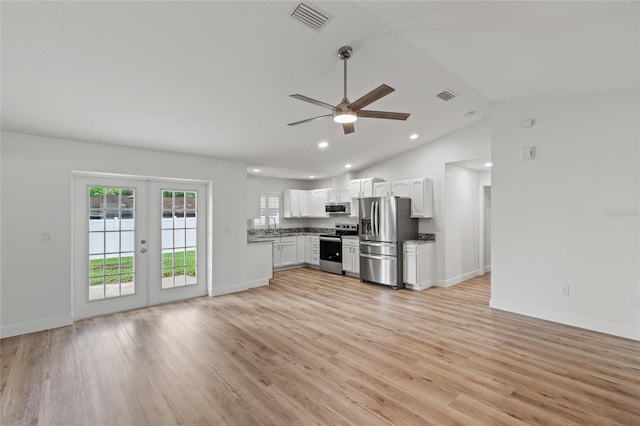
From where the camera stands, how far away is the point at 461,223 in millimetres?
6562

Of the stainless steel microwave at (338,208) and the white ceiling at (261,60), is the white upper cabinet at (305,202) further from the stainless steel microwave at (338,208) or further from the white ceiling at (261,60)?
the white ceiling at (261,60)

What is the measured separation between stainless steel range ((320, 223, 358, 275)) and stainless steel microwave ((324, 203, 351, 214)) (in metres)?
0.35

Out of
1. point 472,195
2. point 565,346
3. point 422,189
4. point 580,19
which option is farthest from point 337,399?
point 472,195

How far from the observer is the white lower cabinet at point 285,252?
7.89m

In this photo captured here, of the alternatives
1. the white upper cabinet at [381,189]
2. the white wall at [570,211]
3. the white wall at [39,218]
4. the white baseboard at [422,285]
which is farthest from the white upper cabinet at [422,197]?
the white wall at [39,218]

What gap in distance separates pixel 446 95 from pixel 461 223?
127 inches

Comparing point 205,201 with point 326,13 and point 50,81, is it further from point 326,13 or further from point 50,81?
point 326,13

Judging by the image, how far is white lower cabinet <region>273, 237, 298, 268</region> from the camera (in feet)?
25.9

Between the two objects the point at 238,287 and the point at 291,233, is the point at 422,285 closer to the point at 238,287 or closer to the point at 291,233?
the point at 238,287

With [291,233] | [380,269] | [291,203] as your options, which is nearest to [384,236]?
[380,269]

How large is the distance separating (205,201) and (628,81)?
6210 mm

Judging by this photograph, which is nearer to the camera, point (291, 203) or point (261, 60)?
point (261, 60)

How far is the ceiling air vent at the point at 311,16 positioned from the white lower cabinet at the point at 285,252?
5.86 metres

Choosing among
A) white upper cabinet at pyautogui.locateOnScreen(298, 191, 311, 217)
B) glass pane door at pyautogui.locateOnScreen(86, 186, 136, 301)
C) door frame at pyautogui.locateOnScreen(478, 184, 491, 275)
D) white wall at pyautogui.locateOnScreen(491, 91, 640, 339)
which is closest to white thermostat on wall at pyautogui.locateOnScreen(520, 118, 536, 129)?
white wall at pyautogui.locateOnScreen(491, 91, 640, 339)
